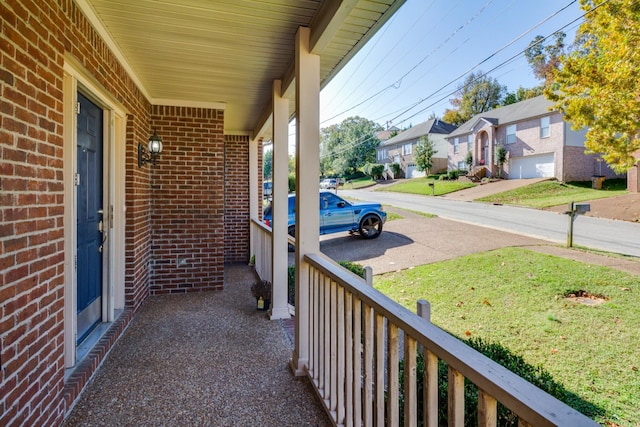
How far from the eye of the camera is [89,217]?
271 cm

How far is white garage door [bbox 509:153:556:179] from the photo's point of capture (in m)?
17.3

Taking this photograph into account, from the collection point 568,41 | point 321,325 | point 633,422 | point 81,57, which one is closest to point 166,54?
point 81,57

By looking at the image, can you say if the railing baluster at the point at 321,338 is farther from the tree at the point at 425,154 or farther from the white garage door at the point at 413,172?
the white garage door at the point at 413,172

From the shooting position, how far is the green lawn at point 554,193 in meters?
13.2

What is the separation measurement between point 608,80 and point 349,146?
97.3 feet

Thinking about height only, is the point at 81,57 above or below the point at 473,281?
above

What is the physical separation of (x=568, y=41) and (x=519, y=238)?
486cm

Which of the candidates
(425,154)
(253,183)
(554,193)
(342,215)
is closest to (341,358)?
(253,183)

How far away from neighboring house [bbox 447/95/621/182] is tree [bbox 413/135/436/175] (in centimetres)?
250

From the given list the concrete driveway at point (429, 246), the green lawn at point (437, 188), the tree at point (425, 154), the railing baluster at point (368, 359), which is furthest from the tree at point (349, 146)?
the railing baluster at point (368, 359)

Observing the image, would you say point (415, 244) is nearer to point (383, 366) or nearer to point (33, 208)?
point (383, 366)

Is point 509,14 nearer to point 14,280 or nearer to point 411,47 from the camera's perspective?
point 411,47

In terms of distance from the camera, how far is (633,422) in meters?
2.46

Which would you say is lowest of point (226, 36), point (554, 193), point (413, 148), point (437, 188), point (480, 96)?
point (554, 193)
